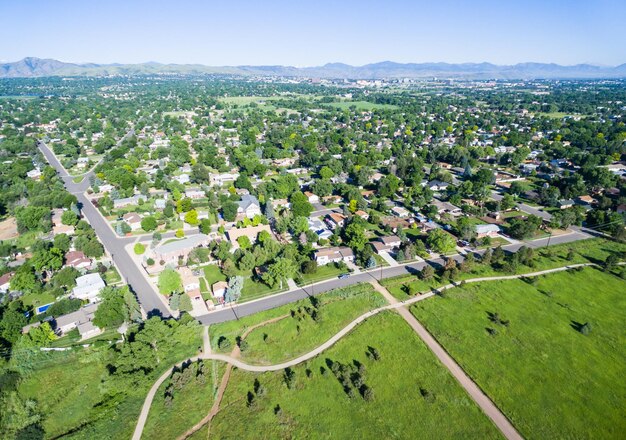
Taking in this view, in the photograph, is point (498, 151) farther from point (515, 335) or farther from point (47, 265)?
point (47, 265)

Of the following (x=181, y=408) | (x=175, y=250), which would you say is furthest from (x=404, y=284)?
(x=175, y=250)

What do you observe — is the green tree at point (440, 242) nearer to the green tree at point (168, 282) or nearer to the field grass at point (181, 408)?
the field grass at point (181, 408)

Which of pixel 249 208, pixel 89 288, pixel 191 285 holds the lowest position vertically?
pixel 191 285

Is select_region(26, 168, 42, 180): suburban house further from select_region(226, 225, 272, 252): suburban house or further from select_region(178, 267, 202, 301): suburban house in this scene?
select_region(178, 267, 202, 301): suburban house

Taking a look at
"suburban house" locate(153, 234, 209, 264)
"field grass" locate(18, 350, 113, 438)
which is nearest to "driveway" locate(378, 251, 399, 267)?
"suburban house" locate(153, 234, 209, 264)

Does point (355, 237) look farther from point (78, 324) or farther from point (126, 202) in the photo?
point (126, 202)
